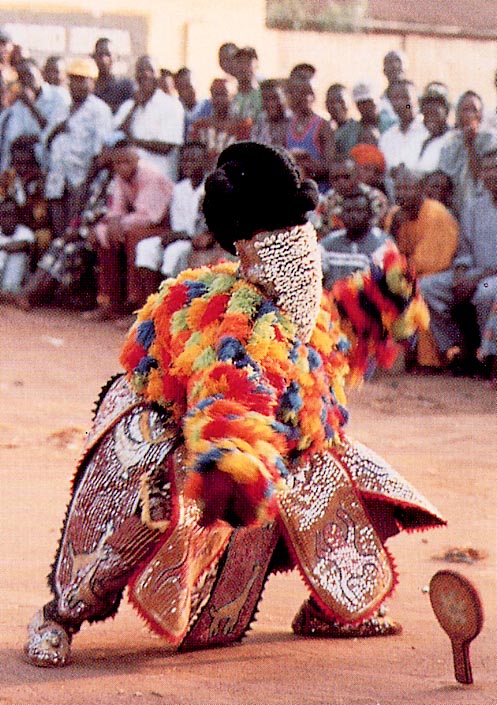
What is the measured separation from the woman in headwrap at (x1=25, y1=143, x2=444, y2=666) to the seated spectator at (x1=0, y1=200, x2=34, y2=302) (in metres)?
8.63

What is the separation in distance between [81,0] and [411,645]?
14.4 m

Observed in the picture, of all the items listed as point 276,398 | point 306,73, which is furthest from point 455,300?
point 276,398

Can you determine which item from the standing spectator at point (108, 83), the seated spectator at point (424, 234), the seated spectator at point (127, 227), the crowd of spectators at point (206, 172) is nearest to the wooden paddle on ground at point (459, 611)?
the crowd of spectators at point (206, 172)

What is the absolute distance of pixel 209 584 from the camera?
3914 millimetres

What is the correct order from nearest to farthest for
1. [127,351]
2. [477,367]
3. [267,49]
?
[127,351], [477,367], [267,49]

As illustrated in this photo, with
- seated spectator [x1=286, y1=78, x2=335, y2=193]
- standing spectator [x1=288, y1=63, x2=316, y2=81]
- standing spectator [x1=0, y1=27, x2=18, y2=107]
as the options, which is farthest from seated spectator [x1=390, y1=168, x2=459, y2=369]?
standing spectator [x1=0, y1=27, x2=18, y2=107]

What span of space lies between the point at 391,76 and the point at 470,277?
250 cm

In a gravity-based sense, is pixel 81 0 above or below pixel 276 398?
above

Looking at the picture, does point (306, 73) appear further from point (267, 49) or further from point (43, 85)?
point (267, 49)

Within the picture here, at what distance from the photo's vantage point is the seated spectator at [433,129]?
10.0 metres

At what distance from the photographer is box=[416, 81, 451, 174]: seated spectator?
32.9ft

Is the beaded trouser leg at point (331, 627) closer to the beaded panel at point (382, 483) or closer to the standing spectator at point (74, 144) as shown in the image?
the beaded panel at point (382, 483)

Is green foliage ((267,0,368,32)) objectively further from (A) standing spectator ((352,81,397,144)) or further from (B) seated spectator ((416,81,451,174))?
(B) seated spectator ((416,81,451,174))

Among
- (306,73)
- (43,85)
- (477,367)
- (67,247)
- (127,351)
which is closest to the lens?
(127,351)
